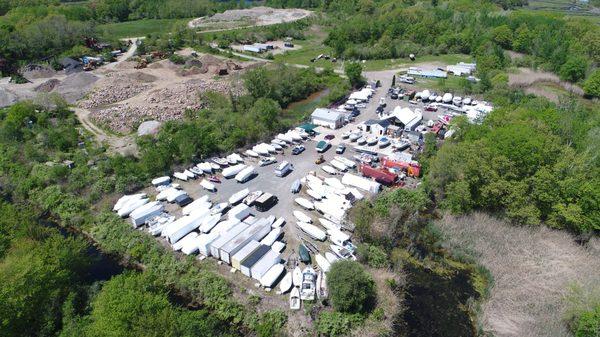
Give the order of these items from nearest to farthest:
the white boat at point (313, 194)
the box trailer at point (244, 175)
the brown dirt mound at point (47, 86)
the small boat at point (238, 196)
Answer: the small boat at point (238, 196) → the white boat at point (313, 194) → the box trailer at point (244, 175) → the brown dirt mound at point (47, 86)

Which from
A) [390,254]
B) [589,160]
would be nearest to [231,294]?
[390,254]

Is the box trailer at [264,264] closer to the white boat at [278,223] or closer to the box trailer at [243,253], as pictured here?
the box trailer at [243,253]

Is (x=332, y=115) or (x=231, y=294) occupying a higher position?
(x=332, y=115)

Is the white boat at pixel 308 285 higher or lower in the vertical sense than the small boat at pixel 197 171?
lower

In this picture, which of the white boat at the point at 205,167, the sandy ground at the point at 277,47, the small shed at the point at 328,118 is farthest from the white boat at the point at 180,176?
the sandy ground at the point at 277,47

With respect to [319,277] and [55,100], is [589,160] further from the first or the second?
[55,100]

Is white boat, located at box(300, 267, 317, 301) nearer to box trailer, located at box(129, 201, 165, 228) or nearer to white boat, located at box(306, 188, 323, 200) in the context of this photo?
white boat, located at box(306, 188, 323, 200)
